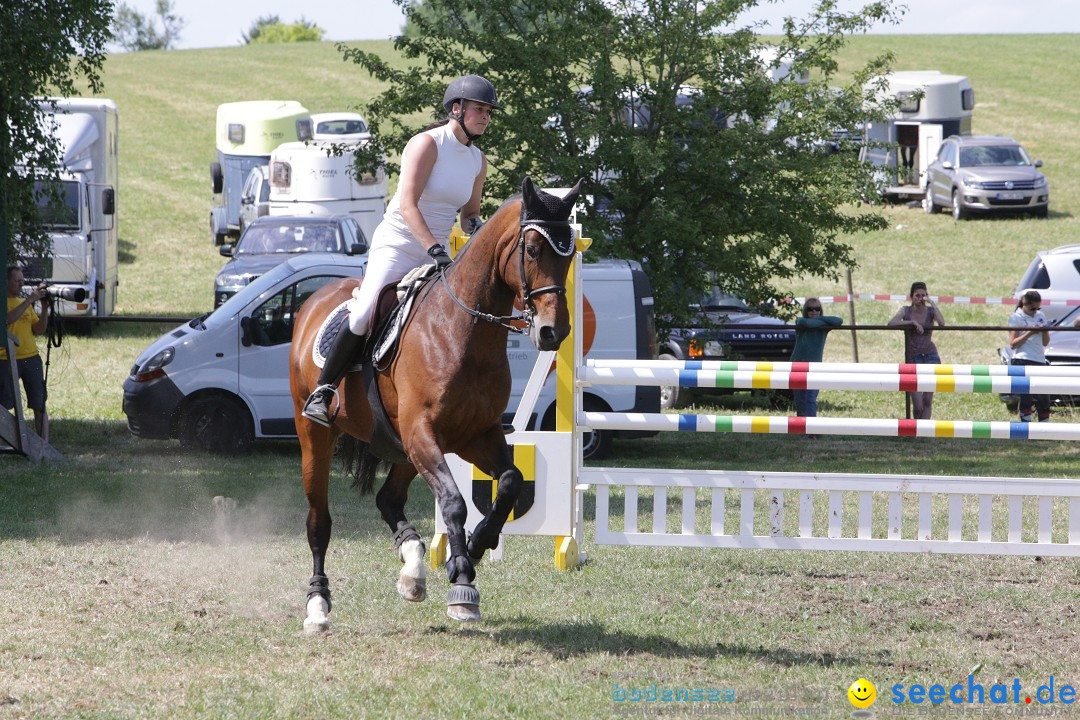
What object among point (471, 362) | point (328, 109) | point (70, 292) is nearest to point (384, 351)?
point (471, 362)

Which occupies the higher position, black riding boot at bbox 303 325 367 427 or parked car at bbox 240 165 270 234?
parked car at bbox 240 165 270 234

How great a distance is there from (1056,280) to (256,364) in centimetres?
1211

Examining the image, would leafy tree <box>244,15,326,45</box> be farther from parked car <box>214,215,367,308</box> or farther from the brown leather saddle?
the brown leather saddle

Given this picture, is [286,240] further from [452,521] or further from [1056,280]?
[452,521]

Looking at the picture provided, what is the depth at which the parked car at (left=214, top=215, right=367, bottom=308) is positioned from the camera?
A: 21156mm

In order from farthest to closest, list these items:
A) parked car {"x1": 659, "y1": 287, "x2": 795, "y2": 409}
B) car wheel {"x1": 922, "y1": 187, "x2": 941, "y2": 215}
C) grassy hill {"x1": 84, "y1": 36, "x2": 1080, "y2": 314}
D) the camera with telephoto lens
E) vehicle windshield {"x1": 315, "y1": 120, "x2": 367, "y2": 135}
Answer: vehicle windshield {"x1": 315, "y1": 120, "x2": 367, "y2": 135}, car wheel {"x1": 922, "y1": 187, "x2": 941, "y2": 215}, grassy hill {"x1": 84, "y1": 36, "x2": 1080, "y2": 314}, the camera with telephoto lens, parked car {"x1": 659, "y1": 287, "x2": 795, "y2": 409}

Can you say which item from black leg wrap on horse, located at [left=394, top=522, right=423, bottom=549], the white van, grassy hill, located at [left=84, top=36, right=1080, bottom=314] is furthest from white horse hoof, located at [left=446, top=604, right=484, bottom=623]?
grassy hill, located at [left=84, top=36, right=1080, bottom=314]

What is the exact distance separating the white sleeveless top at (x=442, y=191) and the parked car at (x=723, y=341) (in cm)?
929

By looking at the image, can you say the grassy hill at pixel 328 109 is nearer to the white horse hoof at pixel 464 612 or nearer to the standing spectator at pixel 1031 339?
the standing spectator at pixel 1031 339

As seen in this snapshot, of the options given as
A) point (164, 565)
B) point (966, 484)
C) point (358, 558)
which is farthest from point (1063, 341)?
point (164, 565)

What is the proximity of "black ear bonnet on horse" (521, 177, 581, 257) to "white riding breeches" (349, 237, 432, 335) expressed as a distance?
1100mm

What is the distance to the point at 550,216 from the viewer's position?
18.7 ft

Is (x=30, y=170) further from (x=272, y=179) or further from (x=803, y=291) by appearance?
(x=803, y=291)

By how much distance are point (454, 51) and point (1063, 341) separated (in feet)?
28.7
